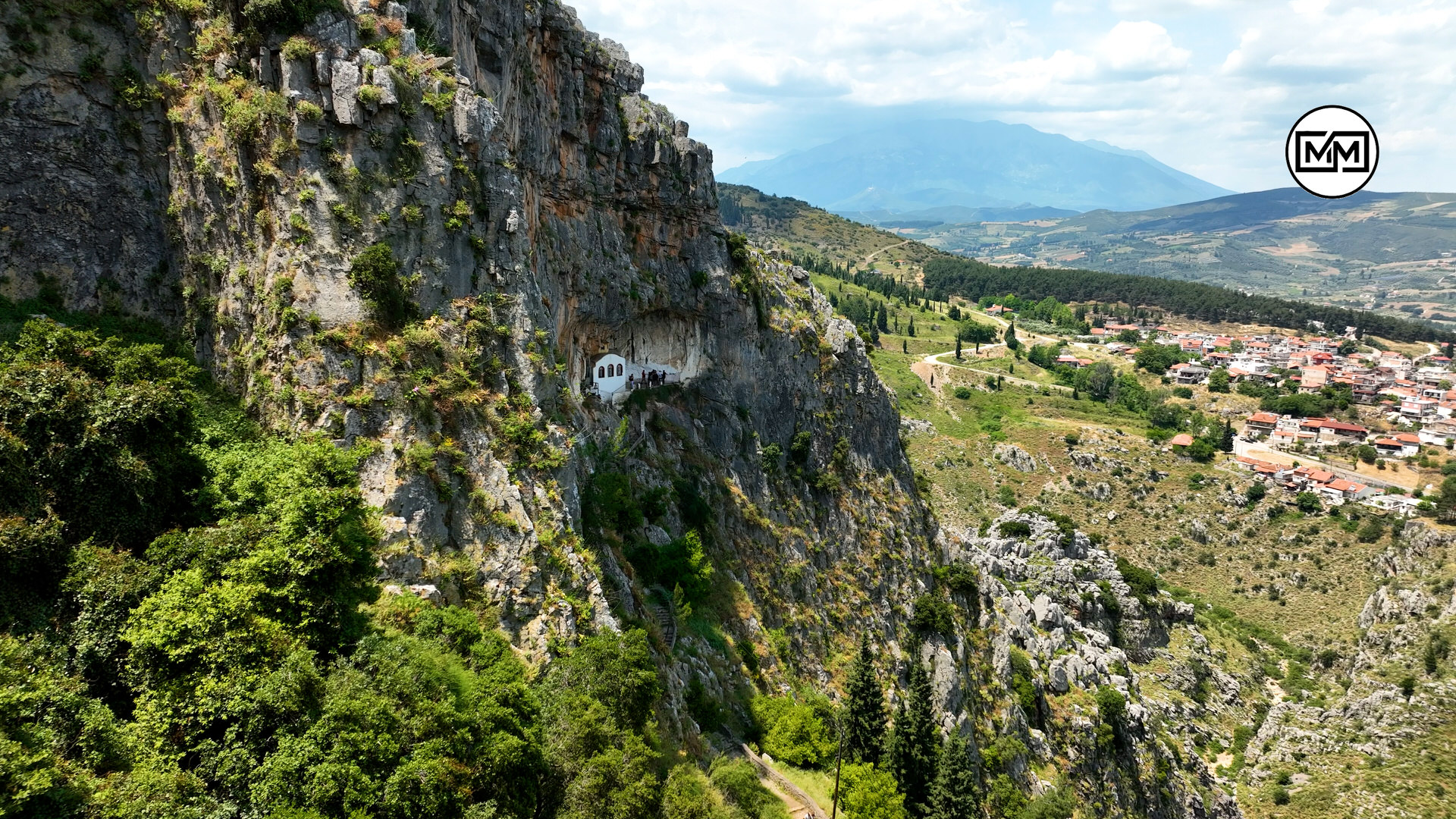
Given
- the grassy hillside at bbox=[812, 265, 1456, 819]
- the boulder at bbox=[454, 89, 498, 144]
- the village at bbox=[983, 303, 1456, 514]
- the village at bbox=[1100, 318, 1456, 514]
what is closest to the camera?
the boulder at bbox=[454, 89, 498, 144]

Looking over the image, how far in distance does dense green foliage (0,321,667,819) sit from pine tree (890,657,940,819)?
2479cm

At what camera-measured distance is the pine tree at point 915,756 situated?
41.9 m

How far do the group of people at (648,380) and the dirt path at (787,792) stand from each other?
2493 cm

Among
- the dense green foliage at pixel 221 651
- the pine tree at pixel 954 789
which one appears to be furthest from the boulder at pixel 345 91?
the pine tree at pixel 954 789

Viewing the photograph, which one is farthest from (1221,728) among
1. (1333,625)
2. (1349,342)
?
(1349,342)

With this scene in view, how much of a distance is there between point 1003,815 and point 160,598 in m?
49.8

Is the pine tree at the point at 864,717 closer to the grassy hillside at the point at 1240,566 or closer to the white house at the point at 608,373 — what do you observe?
the white house at the point at 608,373

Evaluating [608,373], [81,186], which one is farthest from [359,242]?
[608,373]

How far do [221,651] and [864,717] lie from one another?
1423 inches

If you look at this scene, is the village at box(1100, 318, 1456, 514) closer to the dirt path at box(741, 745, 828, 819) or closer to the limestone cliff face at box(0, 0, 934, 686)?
the dirt path at box(741, 745, 828, 819)

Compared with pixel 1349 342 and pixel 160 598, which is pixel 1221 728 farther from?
pixel 1349 342

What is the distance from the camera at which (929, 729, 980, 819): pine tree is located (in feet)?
133

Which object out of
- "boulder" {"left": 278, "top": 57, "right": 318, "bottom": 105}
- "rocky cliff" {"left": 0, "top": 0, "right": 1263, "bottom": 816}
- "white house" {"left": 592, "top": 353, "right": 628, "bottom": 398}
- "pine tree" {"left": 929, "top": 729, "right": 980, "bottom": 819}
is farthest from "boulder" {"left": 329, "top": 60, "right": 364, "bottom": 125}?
"pine tree" {"left": 929, "top": 729, "right": 980, "bottom": 819}

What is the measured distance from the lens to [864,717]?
4369 centimetres
